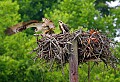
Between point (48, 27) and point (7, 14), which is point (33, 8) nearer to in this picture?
point (7, 14)

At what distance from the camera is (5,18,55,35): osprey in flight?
19.0 feet

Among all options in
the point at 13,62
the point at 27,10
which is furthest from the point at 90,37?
the point at 27,10

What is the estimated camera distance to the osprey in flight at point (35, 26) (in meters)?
5.80

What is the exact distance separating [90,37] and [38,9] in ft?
56.4

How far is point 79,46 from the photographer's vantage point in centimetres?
574

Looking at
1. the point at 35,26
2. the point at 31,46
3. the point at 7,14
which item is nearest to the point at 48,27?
the point at 35,26

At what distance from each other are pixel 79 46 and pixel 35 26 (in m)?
0.56

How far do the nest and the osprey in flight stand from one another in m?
0.15

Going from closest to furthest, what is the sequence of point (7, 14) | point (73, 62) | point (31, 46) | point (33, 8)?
1. point (73, 62)
2. point (31, 46)
3. point (7, 14)
4. point (33, 8)

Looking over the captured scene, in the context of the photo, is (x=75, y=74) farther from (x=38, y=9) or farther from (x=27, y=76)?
(x=38, y=9)

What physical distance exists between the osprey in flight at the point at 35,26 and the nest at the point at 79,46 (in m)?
0.15

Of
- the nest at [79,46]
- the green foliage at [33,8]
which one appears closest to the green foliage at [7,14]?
the green foliage at [33,8]

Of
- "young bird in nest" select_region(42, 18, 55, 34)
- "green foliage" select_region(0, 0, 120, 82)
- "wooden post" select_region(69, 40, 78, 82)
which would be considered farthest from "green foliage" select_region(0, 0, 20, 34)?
"wooden post" select_region(69, 40, 78, 82)

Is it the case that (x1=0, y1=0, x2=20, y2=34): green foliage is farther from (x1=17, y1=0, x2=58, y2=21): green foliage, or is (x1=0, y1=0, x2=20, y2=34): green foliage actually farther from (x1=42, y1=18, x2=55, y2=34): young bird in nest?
(x1=42, y1=18, x2=55, y2=34): young bird in nest
